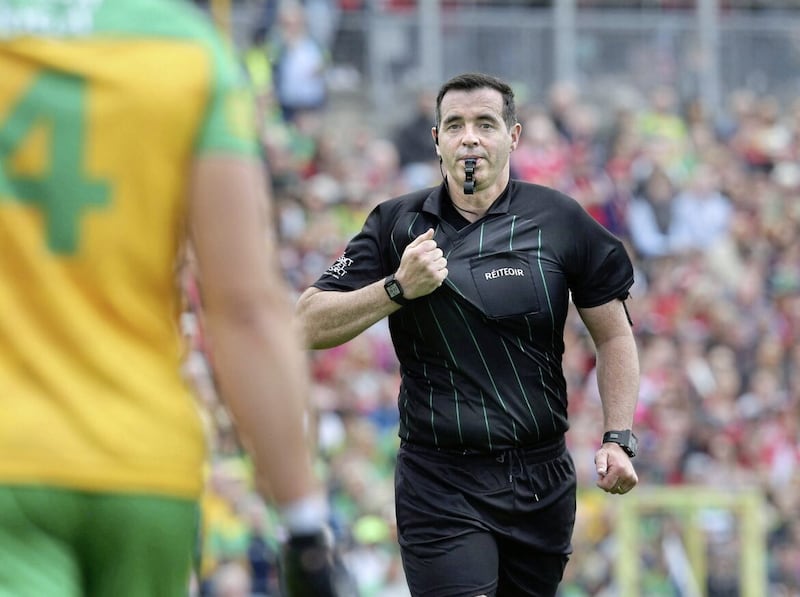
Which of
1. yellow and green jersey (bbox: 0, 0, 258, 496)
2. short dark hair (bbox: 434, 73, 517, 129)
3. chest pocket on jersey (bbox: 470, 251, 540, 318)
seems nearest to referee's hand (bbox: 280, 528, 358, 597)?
yellow and green jersey (bbox: 0, 0, 258, 496)

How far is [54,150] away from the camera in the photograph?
318 cm

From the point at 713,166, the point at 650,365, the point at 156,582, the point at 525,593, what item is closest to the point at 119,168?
the point at 156,582

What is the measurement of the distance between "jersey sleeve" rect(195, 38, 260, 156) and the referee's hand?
751 millimetres

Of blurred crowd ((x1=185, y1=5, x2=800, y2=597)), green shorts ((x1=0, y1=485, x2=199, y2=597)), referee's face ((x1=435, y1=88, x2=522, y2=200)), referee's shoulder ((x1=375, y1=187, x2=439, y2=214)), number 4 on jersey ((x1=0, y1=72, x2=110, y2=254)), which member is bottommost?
blurred crowd ((x1=185, y1=5, x2=800, y2=597))

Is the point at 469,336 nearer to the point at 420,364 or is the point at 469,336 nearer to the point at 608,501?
the point at 420,364

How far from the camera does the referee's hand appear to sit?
3270 millimetres

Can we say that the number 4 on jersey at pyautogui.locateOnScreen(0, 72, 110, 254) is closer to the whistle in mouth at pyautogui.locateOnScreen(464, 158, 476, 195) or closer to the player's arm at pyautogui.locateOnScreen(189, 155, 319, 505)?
the player's arm at pyautogui.locateOnScreen(189, 155, 319, 505)

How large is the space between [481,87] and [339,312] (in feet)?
3.61

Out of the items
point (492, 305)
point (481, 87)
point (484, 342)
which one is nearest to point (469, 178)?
point (481, 87)

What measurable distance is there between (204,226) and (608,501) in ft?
38.0

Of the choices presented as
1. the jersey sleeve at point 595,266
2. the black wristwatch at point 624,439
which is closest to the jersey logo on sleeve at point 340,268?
the jersey sleeve at point 595,266

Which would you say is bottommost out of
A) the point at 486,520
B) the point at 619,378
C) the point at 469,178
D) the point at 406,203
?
the point at 486,520

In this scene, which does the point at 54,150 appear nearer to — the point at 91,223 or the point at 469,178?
the point at 91,223

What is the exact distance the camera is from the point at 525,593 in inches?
258
